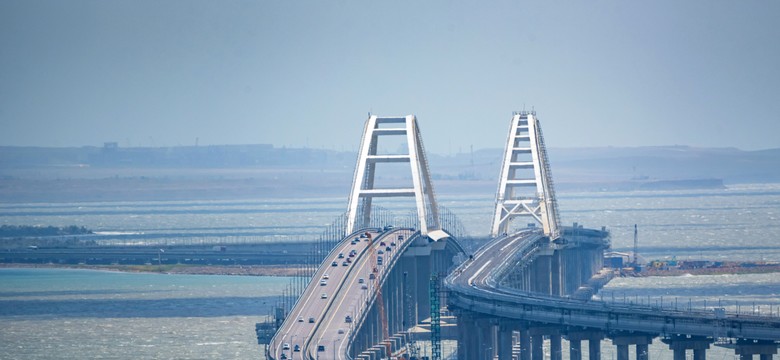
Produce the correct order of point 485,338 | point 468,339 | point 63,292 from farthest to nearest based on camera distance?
point 63,292 → point 468,339 → point 485,338

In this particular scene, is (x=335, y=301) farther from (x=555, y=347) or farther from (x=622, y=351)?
(x=622, y=351)

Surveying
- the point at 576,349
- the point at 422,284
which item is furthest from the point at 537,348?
the point at 422,284

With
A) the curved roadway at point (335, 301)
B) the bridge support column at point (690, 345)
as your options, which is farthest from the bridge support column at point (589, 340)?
the curved roadway at point (335, 301)

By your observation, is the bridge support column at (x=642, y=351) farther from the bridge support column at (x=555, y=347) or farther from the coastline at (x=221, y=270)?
the coastline at (x=221, y=270)

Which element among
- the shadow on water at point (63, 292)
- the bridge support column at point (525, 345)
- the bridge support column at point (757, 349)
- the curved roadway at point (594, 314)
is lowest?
the bridge support column at point (525, 345)

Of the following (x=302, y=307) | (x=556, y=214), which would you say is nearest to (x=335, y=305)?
(x=302, y=307)

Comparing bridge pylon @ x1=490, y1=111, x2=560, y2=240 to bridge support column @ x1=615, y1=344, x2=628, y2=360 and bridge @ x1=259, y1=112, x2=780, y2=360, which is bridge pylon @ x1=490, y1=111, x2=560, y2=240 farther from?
bridge support column @ x1=615, y1=344, x2=628, y2=360

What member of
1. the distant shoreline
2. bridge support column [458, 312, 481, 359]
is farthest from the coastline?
bridge support column [458, 312, 481, 359]

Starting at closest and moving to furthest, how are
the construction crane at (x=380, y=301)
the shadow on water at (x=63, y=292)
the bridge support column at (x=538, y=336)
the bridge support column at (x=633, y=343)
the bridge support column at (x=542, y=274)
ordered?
the bridge support column at (x=633, y=343)
the bridge support column at (x=538, y=336)
the construction crane at (x=380, y=301)
the bridge support column at (x=542, y=274)
the shadow on water at (x=63, y=292)
